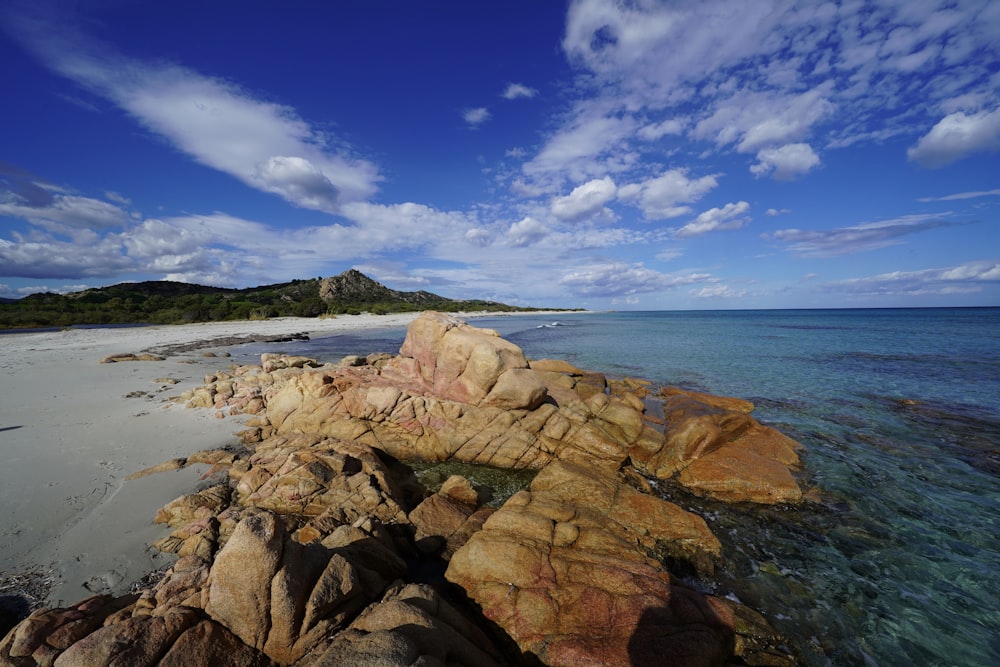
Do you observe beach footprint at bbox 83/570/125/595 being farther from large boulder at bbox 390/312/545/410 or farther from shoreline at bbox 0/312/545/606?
large boulder at bbox 390/312/545/410

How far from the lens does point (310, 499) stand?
9.10m

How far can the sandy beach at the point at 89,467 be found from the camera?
7.18 m

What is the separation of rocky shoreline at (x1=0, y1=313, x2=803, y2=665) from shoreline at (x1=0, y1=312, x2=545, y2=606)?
766mm

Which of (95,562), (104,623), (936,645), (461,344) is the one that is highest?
(461,344)

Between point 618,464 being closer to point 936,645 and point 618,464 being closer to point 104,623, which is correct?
point 936,645

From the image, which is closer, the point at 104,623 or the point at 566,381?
the point at 104,623

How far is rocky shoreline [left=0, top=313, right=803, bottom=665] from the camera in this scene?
16.1 feet

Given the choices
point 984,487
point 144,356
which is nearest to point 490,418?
point 984,487

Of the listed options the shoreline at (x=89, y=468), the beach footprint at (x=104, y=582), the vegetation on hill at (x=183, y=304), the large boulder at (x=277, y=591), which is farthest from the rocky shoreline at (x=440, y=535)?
the vegetation on hill at (x=183, y=304)

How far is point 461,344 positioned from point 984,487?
53.8 feet

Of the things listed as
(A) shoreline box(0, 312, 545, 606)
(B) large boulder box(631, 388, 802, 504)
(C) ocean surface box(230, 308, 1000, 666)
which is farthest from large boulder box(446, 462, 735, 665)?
(A) shoreline box(0, 312, 545, 606)

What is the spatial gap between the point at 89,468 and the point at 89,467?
8 cm

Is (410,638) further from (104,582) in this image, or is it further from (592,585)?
(104,582)

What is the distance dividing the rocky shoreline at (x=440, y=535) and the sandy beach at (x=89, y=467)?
2.60 feet
